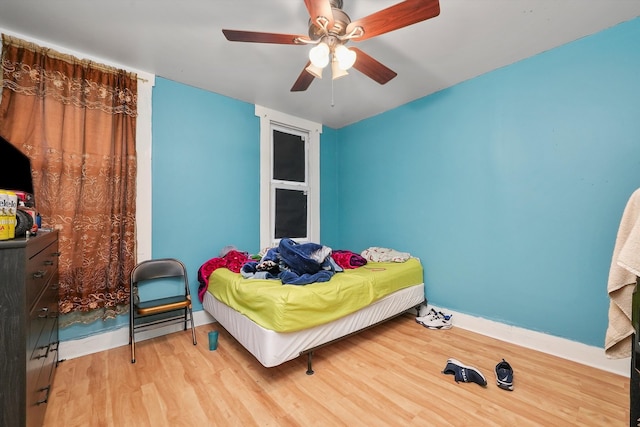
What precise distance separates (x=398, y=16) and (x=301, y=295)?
1.71 meters

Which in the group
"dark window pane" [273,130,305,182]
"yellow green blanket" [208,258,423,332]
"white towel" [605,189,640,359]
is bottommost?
"yellow green blanket" [208,258,423,332]

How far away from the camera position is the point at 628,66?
1769 mm

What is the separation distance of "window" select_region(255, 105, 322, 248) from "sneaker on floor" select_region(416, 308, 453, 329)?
1.76 m

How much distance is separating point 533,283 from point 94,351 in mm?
3788

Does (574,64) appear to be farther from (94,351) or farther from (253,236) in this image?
(94,351)

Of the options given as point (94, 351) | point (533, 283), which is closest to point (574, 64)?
point (533, 283)

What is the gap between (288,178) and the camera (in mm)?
3486

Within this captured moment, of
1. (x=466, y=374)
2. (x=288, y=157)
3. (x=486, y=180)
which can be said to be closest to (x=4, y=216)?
(x=466, y=374)

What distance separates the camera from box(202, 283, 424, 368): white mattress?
1.62 m

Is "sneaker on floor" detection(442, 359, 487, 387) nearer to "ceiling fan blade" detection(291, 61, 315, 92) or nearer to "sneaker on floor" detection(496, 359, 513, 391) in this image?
"sneaker on floor" detection(496, 359, 513, 391)

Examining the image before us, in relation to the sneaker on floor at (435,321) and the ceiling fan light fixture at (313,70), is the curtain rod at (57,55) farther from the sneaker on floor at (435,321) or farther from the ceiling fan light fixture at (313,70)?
the sneaker on floor at (435,321)

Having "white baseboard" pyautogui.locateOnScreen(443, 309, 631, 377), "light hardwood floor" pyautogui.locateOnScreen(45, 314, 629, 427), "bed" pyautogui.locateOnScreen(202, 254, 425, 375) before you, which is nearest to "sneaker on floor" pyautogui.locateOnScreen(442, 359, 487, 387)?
"light hardwood floor" pyautogui.locateOnScreen(45, 314, 629, 427)

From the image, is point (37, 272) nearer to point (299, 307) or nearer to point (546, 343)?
point (299, 307)

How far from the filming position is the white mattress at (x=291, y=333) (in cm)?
162
